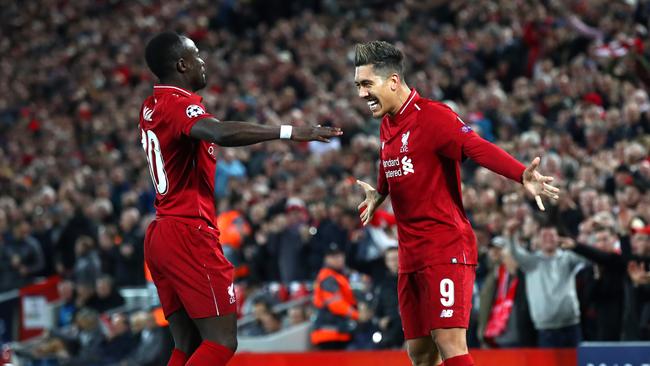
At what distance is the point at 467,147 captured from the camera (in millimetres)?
6402

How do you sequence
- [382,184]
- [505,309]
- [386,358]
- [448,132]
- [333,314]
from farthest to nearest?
[333,314] < [505,309] < [386,358] < [382,184] < [448,132]

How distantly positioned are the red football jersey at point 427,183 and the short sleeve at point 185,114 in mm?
1135

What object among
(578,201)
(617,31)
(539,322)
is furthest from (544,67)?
(539,322)

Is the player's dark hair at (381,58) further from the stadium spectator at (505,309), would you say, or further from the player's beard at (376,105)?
the stadium spectator at (505,309)

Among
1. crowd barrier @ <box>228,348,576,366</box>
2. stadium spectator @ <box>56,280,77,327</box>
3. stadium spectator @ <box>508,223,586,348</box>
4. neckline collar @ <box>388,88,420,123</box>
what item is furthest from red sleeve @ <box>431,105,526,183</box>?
stadium spectator @ <box>56,280,77,327</box>

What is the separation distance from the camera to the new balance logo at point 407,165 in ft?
21.9

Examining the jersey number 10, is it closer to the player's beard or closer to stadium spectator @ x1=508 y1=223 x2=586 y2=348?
the player's beard


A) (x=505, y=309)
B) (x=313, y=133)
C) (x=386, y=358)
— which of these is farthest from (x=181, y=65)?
(x=505, y=309)

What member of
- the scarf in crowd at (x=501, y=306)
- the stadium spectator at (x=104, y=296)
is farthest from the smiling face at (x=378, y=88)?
the stadium spectator at (x=104, y=296)

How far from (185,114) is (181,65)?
16.1 inches

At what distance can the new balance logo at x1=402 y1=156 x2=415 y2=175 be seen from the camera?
6.66 metres

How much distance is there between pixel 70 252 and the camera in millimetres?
18609

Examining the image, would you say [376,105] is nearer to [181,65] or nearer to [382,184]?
[382,184]

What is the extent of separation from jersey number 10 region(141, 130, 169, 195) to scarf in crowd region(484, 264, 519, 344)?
5.43 m
